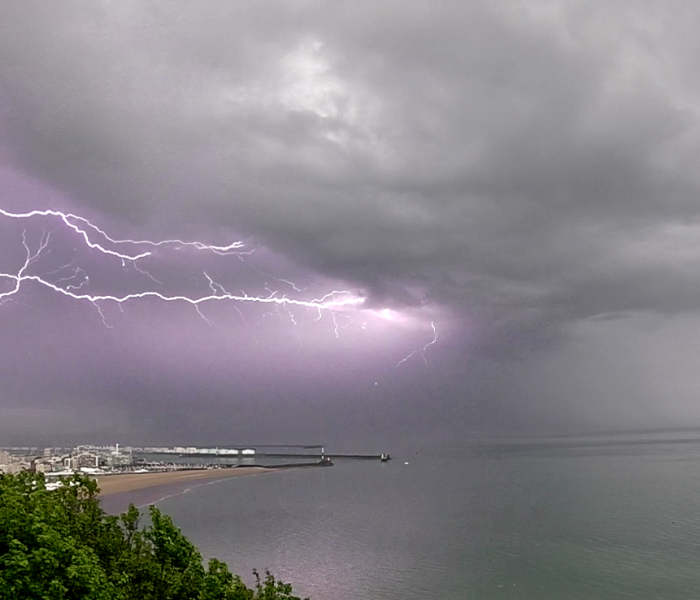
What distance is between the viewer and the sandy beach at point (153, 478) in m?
126

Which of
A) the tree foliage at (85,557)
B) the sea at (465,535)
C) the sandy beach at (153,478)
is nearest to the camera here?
the tree foliage at (85,557)

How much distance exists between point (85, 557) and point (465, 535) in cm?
6310

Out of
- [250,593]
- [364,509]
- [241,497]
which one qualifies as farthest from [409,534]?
[250,593]

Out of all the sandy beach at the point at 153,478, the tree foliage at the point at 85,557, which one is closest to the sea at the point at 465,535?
the sandy beach at the point at 153,478

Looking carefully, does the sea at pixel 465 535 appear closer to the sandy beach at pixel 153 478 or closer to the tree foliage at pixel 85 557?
the sandy beach at pixel 153 478

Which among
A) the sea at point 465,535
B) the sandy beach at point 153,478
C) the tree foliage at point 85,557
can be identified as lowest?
the sandy beach at point 153,478

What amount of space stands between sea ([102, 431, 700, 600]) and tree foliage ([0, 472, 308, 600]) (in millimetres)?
28829

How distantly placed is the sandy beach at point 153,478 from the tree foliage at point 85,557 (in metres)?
96.4

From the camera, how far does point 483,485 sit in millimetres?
126438

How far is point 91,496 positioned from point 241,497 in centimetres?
9694

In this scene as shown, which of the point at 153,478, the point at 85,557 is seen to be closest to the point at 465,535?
the point at 85,557

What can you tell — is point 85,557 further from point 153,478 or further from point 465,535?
point 153,478

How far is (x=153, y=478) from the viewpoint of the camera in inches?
6102

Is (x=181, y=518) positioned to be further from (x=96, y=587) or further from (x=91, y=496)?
(x=96, y=587)
